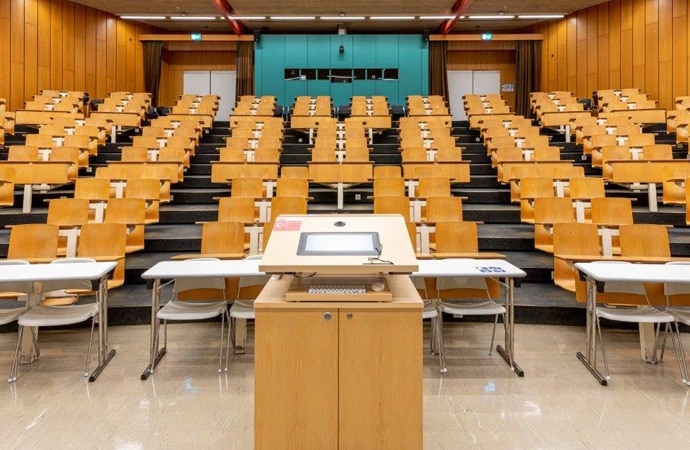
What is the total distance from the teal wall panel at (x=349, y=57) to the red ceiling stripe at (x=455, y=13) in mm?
653

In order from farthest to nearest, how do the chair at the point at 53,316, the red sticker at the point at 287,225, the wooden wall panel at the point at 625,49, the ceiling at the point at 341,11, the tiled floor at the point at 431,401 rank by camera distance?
the ceiling at the point at 341,11
the wooden wall panel at the point at 625,49
the chair at the point at 53,316
the tiled floor at the point at 431,401
the red sticker at the point at 287,225

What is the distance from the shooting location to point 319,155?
6051mm

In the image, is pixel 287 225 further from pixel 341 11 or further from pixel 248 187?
pixel 341 11

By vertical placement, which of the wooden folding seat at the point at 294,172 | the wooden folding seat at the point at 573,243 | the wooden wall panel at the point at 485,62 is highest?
the wooden wall panel at the point at 485,62

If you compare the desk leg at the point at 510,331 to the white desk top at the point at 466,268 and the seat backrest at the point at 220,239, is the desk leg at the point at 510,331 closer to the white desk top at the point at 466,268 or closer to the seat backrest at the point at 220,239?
the white desk top at the point at 466,268

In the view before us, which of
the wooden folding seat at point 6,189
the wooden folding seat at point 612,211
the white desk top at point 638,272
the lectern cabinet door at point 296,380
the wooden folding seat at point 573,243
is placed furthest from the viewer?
the wooden folding seat at point 6,189

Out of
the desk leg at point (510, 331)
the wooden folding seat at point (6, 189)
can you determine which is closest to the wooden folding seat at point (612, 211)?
the desk leg at point (510, 331)

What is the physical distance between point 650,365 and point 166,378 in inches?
109

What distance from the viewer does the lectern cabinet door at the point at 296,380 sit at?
62.4 inches

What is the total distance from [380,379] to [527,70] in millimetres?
12210

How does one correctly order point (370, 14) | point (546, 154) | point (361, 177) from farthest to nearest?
point (370, 14) → point (546, 154) → point (361, 177)

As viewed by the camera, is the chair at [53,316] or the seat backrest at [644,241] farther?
the seat backrest at [644,241]

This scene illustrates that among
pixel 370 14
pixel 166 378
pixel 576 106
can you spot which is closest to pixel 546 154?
pixel 576 106

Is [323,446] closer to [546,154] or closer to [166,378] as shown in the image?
[166,378]
